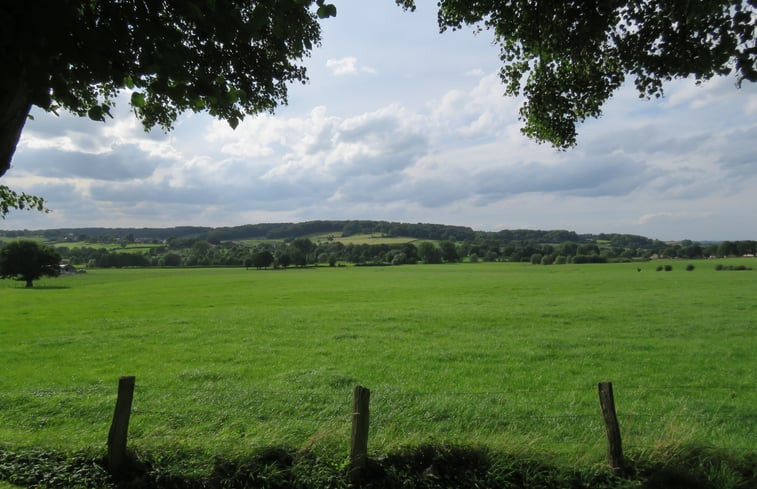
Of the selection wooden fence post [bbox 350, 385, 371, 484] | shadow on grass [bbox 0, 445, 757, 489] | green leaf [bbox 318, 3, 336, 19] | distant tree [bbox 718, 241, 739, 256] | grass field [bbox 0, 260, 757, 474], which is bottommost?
grass field [bbox 0, 260, 757, 474]

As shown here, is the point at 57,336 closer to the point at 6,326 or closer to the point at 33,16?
the point at 6,326

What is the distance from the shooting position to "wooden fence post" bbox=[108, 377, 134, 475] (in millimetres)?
6031

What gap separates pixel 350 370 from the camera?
570 inches

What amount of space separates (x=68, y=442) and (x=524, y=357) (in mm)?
14390

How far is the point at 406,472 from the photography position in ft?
19.5

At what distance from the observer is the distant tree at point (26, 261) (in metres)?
67.9

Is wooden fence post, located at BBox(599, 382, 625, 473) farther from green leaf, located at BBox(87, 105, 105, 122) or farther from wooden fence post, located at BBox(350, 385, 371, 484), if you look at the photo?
green leaf, located at BBox(87, 105, 105, 122)

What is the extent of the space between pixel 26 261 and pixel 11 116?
84.5m

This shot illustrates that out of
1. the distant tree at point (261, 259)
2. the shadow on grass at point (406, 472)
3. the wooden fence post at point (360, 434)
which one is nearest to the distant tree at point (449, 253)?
the distant tree at point (261, 259)

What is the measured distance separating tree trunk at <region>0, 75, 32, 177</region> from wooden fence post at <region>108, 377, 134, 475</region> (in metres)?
3.37

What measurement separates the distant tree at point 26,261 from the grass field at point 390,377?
4931cm

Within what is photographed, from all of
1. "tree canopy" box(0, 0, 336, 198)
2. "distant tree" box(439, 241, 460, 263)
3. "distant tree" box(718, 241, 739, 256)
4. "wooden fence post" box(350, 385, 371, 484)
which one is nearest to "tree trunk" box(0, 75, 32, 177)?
"tree canopy" box(0, 0, 336, 198)

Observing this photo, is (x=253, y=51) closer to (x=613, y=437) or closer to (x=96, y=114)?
(x=96, y=114)

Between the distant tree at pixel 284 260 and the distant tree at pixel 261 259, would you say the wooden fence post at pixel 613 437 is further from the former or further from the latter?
the distant tree at pixel 284 260
